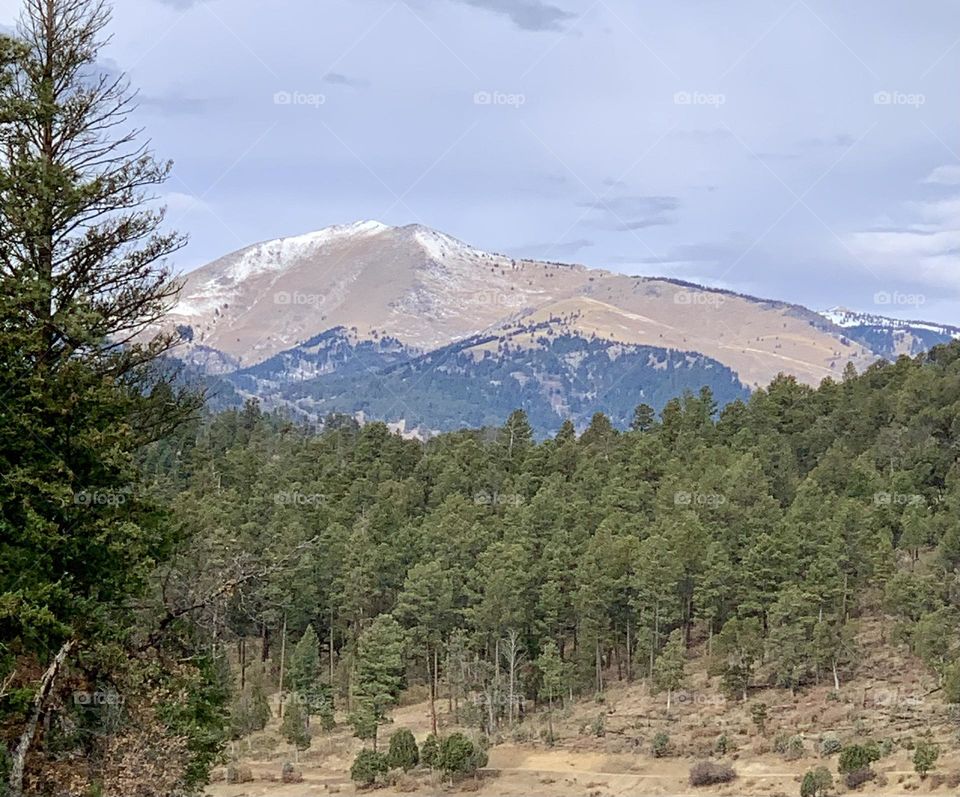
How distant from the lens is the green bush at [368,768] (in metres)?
51.4

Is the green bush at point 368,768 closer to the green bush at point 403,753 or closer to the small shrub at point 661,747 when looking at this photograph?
the green bush at point 403,753

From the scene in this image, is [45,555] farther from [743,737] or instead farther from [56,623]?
[743,737]

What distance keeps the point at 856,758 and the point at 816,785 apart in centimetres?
262

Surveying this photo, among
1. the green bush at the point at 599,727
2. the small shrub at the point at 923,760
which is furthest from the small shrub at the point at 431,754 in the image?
the small shrub at the point at 923,760

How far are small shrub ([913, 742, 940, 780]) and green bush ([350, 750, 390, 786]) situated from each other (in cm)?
2449

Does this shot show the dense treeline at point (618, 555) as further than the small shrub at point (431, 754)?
Yes

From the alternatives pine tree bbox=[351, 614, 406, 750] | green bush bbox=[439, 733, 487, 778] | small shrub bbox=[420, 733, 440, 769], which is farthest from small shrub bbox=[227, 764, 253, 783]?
green bush bbox=[439, 733, 487, 778]

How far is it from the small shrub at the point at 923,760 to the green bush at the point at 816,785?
3461 mm

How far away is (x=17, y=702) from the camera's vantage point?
1446 cm

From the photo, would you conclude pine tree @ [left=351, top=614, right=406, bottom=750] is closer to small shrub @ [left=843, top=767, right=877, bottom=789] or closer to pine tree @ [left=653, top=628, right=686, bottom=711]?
pine tree @ [left=653, top=628, right=686, bottom=711]

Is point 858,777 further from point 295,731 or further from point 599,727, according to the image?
point 295,731

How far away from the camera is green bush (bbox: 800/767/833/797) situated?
41.8m

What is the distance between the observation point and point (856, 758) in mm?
43375

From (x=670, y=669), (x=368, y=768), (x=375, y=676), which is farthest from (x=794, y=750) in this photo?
(x=375, y=676)
